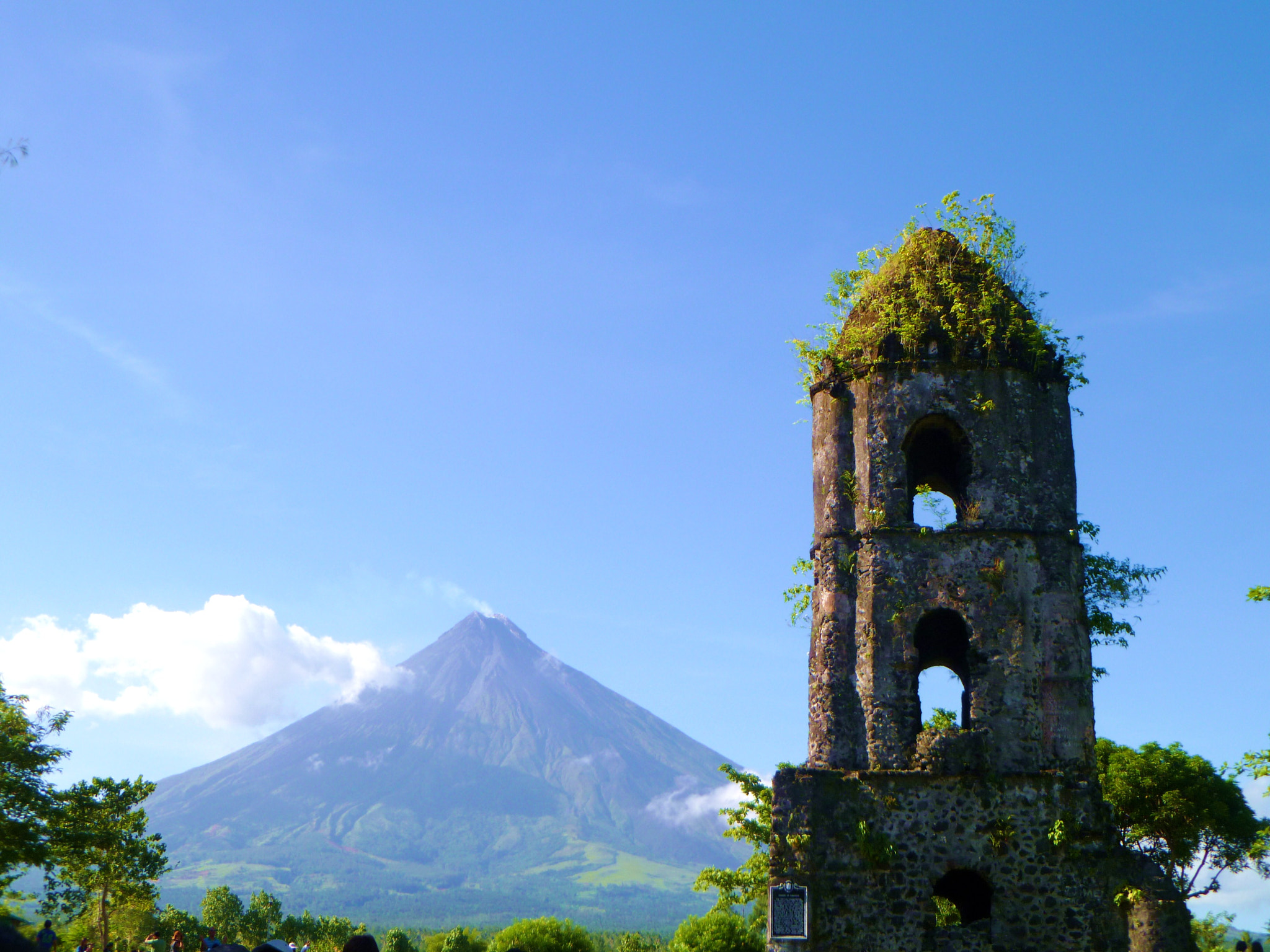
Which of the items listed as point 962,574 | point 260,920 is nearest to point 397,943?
point 260,920

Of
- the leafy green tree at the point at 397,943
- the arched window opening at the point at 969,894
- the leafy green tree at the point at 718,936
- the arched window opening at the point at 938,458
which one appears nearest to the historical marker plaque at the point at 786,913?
the arched window opening at the point at 969,894

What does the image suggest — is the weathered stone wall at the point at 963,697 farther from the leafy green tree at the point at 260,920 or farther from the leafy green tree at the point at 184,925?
the leafy green tree at the point at 260,920

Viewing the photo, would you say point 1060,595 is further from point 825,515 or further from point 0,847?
point 0,847

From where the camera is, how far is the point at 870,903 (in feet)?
43.9

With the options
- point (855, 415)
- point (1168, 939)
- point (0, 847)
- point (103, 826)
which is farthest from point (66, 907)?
point (1168, 939)

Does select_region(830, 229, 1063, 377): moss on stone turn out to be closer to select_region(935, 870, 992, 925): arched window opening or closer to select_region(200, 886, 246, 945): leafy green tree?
select_region(935, 870, 992, 925): arched window opening

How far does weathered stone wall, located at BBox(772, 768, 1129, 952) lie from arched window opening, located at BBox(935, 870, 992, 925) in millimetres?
1623

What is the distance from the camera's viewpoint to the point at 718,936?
27031mm

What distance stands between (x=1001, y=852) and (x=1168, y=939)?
6.50 ft

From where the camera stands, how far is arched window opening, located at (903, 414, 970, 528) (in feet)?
50.3

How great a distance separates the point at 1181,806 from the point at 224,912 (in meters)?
34.0

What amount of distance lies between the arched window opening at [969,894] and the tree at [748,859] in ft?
9.11

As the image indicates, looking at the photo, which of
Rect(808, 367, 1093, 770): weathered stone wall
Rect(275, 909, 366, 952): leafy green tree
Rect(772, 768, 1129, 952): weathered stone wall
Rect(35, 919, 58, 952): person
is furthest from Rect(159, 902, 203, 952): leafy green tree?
Rect(808, 367, 1093, 770): weathered stone wall

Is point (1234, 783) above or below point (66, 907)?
above
